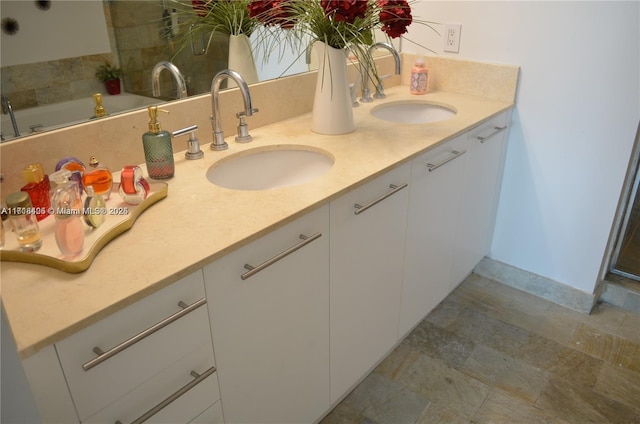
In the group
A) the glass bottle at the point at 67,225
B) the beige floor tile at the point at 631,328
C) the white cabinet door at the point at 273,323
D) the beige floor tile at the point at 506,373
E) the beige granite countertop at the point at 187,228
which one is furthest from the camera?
the beige floor tile at the point at 631,328

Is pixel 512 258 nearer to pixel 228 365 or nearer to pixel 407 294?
pixel 407 294

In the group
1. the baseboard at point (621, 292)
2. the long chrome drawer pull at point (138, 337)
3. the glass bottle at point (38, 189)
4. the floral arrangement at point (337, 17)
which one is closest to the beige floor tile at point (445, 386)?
the baseboard at point (621, 292)

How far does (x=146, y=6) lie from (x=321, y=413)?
130 cm

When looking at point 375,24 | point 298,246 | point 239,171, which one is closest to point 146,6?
point 239,171

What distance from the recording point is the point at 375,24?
59.5 inches

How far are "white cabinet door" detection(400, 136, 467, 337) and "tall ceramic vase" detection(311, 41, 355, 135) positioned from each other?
29 cm

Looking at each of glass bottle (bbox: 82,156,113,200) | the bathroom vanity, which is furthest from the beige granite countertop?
glass bottle (bbox: 82,156,113,200)

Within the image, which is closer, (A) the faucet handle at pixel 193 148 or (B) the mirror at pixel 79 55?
(B) the mirror at pixel 79 55

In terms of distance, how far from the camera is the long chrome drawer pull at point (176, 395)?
0.93 m

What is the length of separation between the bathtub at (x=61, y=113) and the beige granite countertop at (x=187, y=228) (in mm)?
205

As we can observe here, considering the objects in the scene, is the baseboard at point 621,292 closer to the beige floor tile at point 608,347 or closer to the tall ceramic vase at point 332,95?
the beige floor tile at point 608,347

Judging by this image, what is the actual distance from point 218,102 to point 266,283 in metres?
0.59

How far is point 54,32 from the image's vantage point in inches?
45.8

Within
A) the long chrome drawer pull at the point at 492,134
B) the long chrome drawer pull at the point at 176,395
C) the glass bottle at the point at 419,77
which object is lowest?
the long chrome drawer pull at the point at 176,395
